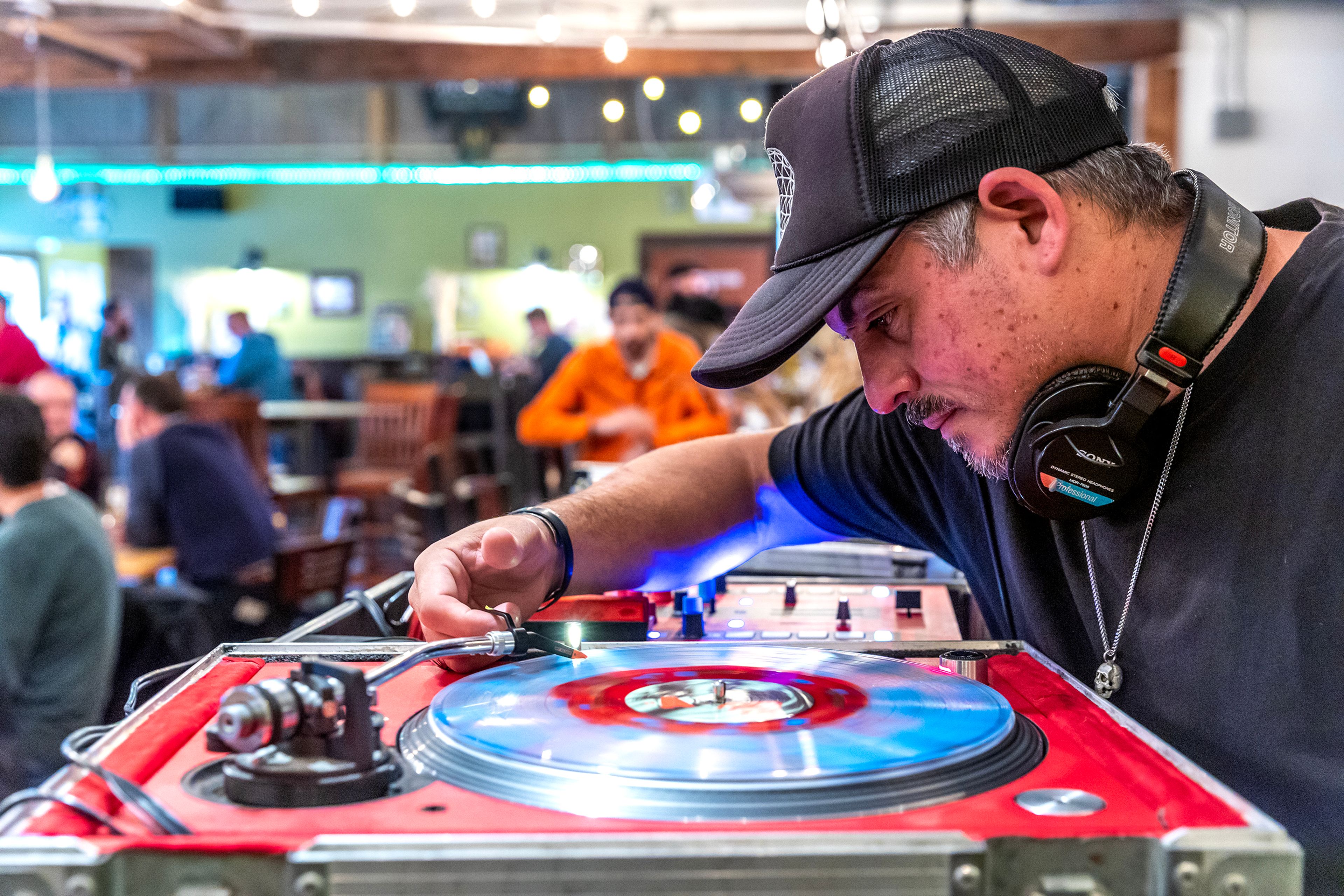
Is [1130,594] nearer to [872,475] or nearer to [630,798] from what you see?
[872,475]

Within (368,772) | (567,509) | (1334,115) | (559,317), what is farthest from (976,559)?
(559,317)

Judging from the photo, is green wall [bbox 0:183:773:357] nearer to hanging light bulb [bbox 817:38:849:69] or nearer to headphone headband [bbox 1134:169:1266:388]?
hanging light bulb [bbox 817:38:849:69]

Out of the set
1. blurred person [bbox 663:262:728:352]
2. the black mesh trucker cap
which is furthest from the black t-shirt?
blurred person [bbox 663:262:728:352]

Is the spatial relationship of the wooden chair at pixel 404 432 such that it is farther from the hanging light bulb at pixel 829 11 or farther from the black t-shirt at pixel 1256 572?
the black t-shirt at pixel 1256 572

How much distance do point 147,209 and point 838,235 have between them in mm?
13353

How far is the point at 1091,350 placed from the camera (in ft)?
2.97

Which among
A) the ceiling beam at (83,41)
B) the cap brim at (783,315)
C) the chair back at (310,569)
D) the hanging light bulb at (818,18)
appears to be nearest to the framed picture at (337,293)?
the ceiling beam at (83,41)

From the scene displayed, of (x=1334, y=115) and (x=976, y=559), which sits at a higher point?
(x=1334, y=115)

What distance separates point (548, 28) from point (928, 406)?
5.14 metres

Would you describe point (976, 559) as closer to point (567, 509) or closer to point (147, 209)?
point (567, 509)

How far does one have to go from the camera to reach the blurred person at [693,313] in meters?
4.91

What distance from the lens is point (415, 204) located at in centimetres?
1223

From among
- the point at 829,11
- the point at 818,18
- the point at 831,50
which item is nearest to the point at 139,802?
the point at 831,50

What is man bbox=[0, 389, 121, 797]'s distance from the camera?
2535 millimetres
